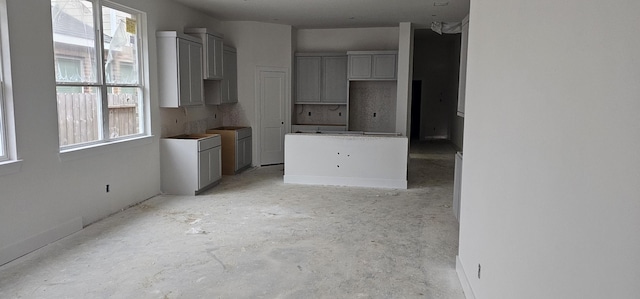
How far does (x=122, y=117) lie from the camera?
5336mm

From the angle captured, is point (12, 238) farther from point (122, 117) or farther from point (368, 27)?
point (368, 27)

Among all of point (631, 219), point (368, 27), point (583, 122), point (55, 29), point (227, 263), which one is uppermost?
point (368, 27)

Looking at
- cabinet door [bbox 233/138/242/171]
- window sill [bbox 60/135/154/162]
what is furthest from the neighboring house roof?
cabinet door [bbox 233/138/242/171]

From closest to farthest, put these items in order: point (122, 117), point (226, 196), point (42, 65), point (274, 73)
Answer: point (42, 65) → point (122, 117) → point (226, 196) → point (274, 73)

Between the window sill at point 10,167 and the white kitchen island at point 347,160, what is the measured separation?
3859mm

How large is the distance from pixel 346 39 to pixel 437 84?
Answer: 17.9 feet

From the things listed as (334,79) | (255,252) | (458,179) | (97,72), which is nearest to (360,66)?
(334,79)

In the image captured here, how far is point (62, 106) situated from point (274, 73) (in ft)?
15.6

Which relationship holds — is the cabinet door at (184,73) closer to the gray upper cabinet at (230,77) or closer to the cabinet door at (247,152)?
the gray upper cabinet at (230,77)

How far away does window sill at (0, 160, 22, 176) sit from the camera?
3.52 meters

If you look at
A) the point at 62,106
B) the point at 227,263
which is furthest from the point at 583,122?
the point at 62,106

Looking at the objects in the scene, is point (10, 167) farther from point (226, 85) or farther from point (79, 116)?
point (226, 85)

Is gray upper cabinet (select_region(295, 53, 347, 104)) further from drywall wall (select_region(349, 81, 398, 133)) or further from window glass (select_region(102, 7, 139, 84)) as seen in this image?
window glass (select_region(102, 7, 139, 84))

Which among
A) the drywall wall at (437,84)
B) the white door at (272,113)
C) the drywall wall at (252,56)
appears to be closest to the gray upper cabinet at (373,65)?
the drywall wall at (252,56)
